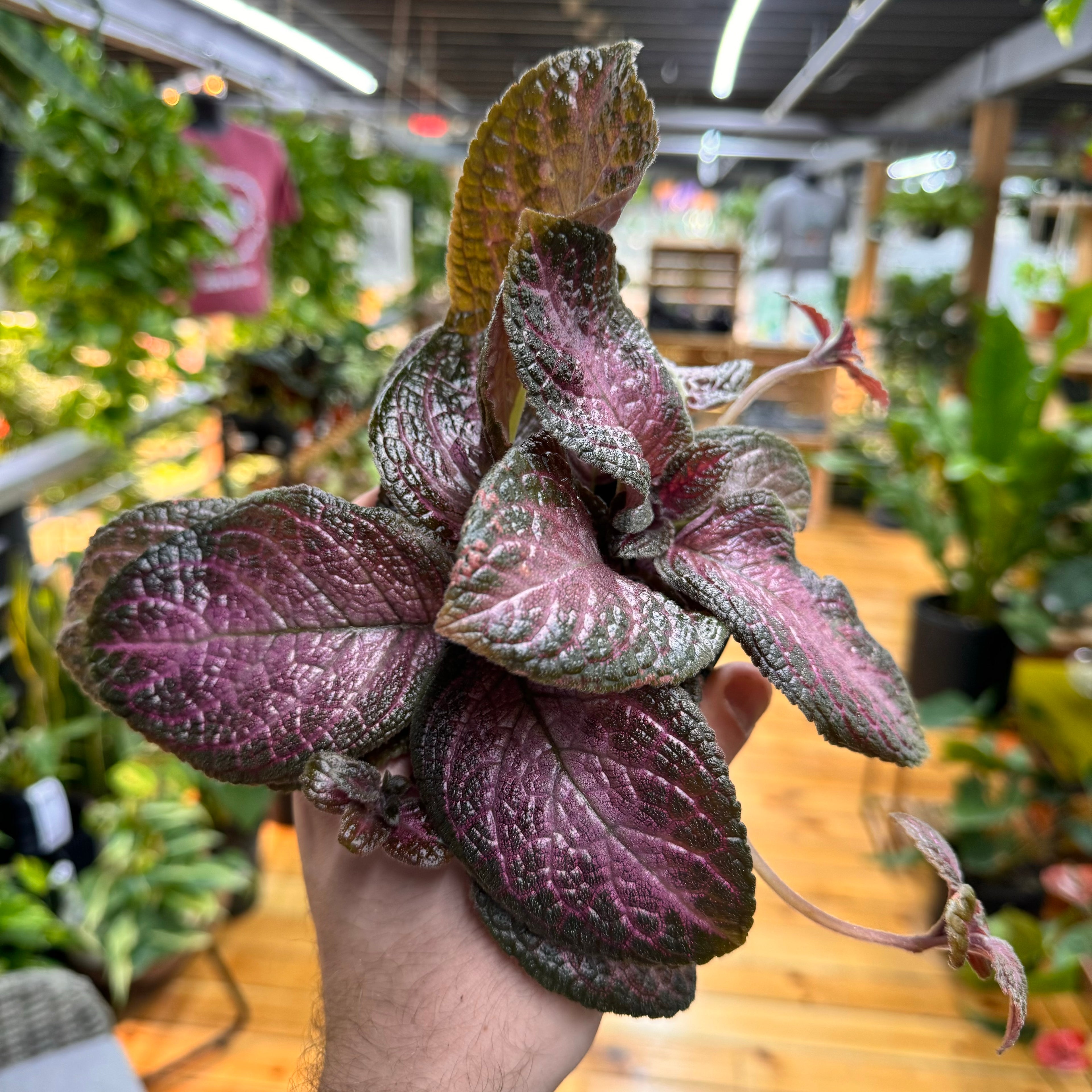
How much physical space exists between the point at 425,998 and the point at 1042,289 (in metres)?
6.26

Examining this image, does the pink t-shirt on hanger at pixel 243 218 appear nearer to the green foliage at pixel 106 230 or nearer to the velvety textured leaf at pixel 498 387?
the green foliage at pixel 106 230

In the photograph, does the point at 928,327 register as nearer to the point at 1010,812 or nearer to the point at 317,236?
the point at 317,236

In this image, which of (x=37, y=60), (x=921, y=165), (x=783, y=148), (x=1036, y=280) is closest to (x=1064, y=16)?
(x=37, y=60)

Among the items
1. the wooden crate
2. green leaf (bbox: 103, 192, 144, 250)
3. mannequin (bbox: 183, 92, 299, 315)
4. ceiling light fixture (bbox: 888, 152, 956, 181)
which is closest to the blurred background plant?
green leaf (bbox: 103, 192, 144, 250)

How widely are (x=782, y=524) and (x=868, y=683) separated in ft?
0.32

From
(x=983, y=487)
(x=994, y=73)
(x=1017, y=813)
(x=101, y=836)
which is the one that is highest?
(x=994, y=73)

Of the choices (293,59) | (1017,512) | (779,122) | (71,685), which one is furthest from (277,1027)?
(779,122)

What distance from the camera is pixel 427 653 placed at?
0.48m

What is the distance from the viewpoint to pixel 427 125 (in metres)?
4.99

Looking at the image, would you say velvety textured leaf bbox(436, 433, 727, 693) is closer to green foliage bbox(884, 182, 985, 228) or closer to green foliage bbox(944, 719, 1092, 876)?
green foliage bbox(944, 719, 1092, 876)

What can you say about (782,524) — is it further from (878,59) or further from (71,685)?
(878,59)

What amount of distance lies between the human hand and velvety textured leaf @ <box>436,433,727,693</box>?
0.19 metres

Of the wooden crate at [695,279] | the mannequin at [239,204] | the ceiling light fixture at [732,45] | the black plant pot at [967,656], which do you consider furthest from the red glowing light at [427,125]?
the black plant pot at [967,656]

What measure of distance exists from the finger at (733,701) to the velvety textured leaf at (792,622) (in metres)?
0.07
